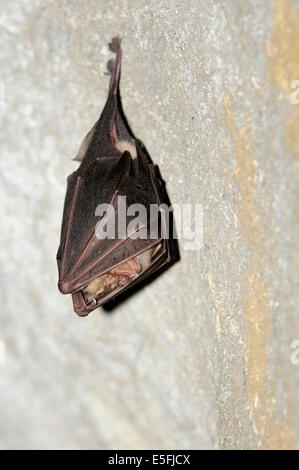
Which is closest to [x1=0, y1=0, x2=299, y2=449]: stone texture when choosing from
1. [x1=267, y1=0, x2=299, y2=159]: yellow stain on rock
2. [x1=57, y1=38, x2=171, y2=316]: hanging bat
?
[x1=267, y1=0, x2=299, y2=159]: yellow stain on rock

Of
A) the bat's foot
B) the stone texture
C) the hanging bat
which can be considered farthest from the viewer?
the bat's foot

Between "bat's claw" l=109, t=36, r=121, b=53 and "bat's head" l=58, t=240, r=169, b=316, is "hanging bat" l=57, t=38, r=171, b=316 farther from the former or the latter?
"bat's claw" l=109, t=36, r=121, b=53

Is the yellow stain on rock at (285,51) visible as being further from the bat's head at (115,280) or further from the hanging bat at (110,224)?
the bat's head at (115,280)

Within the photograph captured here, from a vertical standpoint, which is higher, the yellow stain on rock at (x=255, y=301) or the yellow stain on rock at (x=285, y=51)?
the yellow stain on rock at (x=285, y=51)

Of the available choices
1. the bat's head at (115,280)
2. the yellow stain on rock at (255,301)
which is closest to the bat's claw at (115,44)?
the yellow stain on rock at (255,301)

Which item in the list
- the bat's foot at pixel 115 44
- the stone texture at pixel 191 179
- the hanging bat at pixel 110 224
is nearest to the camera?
the hanging bat at pixel 110 224

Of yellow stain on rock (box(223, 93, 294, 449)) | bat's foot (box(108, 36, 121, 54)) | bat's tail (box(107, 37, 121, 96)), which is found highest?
bat's foot (box(108, 36, 121, 54))

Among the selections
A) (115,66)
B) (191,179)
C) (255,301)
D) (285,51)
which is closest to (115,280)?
(191,179)
